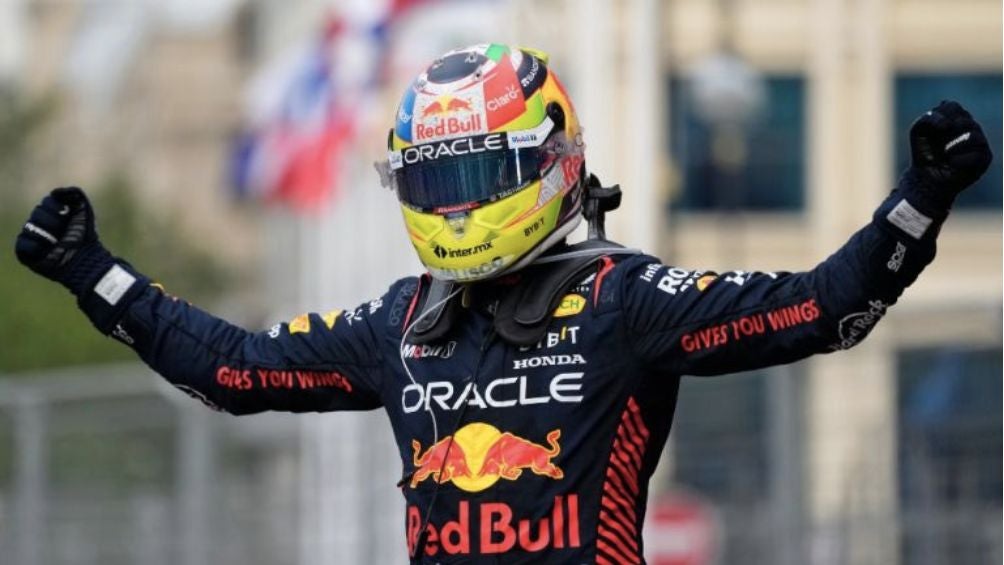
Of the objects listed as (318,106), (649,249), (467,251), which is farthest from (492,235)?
(318,106)

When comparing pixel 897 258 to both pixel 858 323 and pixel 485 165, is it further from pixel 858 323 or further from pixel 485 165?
pixel 485 165

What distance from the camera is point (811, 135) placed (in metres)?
33.9

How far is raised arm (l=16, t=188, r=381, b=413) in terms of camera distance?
6238 mm

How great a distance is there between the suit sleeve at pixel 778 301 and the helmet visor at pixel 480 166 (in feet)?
1.07

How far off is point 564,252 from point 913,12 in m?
25.0

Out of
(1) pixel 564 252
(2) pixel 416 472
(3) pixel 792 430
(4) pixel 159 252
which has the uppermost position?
(1) pixel 564 252

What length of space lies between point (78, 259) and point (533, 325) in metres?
1.19

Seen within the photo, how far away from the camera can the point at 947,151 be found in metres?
5.36

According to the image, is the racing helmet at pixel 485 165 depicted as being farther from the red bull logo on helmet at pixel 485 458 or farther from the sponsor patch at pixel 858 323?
the sponsor patch at pixel 858 323

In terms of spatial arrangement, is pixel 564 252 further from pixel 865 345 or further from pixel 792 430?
pixel 792 430

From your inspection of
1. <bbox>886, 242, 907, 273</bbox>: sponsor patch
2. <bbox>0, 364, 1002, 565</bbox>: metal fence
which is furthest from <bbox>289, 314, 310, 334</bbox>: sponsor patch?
<bbox>0, 364, 1002, 565</bbox>: metal fence

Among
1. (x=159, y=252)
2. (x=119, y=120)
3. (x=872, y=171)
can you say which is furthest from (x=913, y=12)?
(x=119, y=120)

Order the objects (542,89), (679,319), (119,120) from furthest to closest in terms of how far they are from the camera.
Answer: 1. (119,120)
2. (542,89)
3. (679,319)

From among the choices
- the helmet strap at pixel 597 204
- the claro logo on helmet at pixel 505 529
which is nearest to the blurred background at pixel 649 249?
the helmet strap at pixel 597 204
